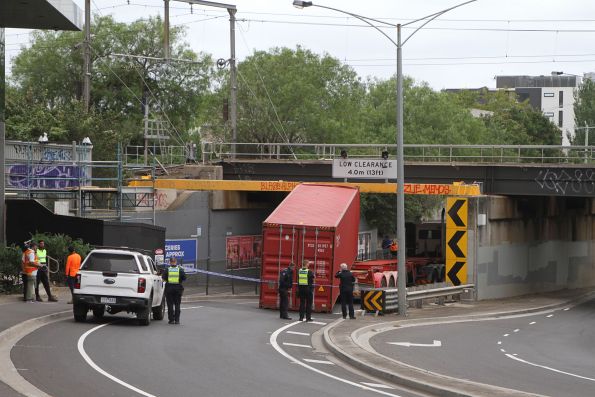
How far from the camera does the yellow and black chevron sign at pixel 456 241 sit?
4003 cm

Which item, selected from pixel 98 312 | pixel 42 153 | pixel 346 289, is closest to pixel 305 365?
pixel 98 312

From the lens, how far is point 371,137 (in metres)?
81.8

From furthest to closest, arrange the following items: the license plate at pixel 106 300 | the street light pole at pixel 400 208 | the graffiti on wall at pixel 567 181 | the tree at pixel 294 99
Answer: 1. the tree at pixel 294 99
2. the graffiti on wall at pixel 567 181
3. the street light pole at pixel 400 208
4. the license plate at pixel 106 300

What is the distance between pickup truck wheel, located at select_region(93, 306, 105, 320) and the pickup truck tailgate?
905mm

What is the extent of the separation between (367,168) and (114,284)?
13.8 meters

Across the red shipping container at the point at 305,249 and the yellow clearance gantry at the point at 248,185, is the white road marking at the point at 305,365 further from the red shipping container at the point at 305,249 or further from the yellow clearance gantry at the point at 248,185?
the yellow clearance gantry at the point at 248,185

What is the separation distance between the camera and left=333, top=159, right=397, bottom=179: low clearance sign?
115 feet

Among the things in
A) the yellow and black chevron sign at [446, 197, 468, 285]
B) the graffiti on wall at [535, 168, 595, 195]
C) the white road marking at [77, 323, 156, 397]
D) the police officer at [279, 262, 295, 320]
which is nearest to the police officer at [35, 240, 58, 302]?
the white road marking at [77, 323, 156, 397]

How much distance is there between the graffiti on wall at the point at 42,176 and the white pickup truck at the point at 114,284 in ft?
41.8

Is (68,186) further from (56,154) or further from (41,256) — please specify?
(41,256)

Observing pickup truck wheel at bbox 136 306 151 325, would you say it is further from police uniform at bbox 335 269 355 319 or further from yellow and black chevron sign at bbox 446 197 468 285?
yellow and black chevron sign at bbox 446 197 468 285

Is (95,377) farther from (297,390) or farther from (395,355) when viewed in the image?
(395,355)

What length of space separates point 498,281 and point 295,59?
1541 inches

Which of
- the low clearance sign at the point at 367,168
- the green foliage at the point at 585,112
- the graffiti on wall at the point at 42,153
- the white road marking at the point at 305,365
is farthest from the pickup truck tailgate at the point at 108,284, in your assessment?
the green foliage at the point at 585,112
